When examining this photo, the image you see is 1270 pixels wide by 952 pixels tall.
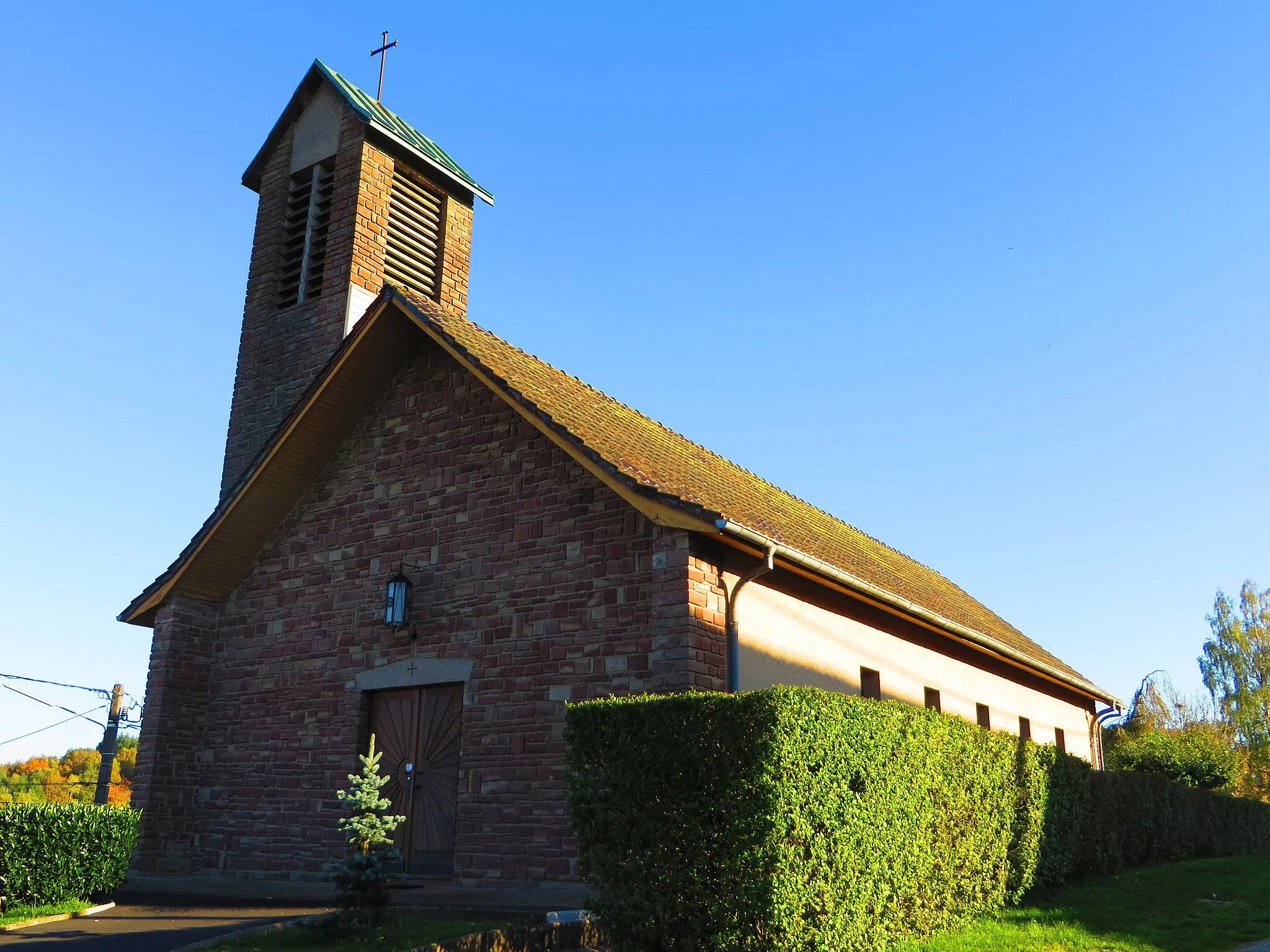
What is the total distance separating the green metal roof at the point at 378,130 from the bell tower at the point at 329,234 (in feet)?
0.08

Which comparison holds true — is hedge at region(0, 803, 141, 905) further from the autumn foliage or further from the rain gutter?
the autumn foliage

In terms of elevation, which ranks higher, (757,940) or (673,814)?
(673,814)

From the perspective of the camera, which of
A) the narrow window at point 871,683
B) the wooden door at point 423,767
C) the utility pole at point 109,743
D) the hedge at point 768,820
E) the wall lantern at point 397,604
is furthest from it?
the utility pole at point 109,743

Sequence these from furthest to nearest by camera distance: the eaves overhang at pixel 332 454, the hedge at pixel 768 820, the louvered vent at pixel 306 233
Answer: the louvered vent at pixel 306 233 → the eaves overhang at pixel 332 454 → the hedge at pixel 768 820

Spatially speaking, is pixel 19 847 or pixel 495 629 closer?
pixel 19 847

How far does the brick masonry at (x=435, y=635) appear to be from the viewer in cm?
1102

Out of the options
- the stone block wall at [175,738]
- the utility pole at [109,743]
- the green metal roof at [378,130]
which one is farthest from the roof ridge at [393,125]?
the utility pole at [109,743]

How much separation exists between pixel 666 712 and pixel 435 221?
527 inches

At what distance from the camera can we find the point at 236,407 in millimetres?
17984

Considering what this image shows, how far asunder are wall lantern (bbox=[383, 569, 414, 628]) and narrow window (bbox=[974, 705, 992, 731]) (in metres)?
9.19

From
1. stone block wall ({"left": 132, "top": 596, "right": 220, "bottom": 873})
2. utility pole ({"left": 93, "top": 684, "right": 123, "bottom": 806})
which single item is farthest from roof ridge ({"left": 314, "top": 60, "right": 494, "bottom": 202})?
utility pole ({"left": 93, "top": 684, "right": 123, "bottom": 806})

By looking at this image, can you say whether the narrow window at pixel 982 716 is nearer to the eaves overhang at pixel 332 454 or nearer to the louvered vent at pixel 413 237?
the eaves overhang at pixel 332 454

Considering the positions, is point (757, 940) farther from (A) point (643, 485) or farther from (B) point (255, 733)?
(B) point (255, 733)

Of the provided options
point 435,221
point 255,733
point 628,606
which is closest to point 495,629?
point 628,606
